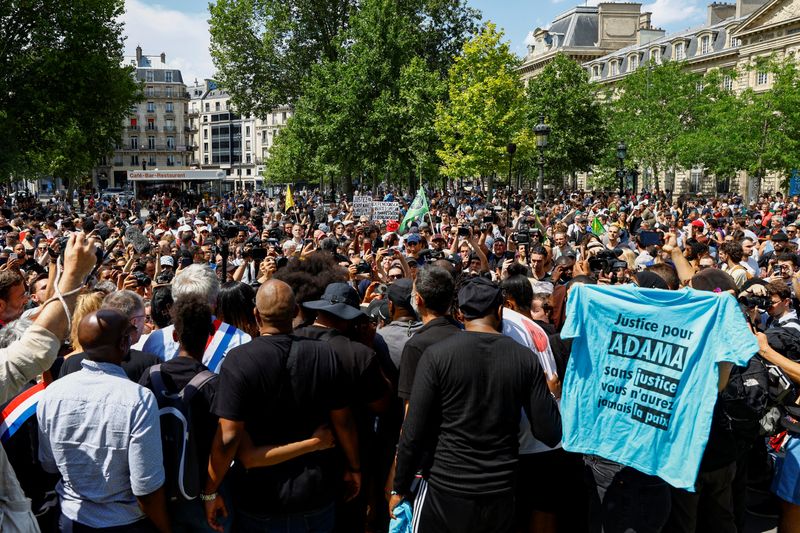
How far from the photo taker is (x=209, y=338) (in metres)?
4.25

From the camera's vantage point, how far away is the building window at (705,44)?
214 ft

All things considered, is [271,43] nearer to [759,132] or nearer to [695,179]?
[759,132]

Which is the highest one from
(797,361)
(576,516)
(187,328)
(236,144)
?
(236,144)

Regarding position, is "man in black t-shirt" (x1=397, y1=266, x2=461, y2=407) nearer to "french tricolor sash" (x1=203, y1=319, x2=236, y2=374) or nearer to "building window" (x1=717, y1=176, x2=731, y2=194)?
"french tricolor sash" (x1=203, y1=319, x2=236, y2=374)

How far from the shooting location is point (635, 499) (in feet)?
13.0

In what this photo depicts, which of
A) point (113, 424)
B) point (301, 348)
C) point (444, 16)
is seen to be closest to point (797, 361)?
point (301, 348)

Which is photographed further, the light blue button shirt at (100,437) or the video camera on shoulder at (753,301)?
the video camera on shoulder at (753,301)

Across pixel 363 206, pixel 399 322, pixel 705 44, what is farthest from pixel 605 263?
pixel 705 44

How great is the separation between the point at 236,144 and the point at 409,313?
438 ft

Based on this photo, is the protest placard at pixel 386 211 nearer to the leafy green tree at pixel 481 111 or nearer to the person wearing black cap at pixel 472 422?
the person wearing black cap at pixel 472 422

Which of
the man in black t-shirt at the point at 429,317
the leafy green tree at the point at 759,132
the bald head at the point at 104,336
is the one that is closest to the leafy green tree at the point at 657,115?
the leafy green tree at the point at 759,132

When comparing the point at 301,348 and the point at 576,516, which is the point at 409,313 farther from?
the point at 576,516

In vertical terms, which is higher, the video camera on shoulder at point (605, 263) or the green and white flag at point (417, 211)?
the green and white flag at point (417, 211)

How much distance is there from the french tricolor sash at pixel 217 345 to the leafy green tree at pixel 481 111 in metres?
28.9
